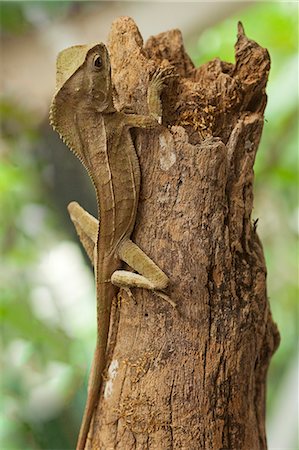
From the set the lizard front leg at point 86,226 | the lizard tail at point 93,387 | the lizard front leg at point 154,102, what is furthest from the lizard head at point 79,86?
the lizard tail at point 93,387

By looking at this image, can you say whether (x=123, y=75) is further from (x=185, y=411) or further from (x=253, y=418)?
(x=253, y=418)

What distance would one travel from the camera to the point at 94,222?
8.02ft

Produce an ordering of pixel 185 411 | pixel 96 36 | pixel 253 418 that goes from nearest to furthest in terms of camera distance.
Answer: pixel 185 411 → pixel 253 418 → pixel 96 36

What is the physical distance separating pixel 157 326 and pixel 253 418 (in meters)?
0.53

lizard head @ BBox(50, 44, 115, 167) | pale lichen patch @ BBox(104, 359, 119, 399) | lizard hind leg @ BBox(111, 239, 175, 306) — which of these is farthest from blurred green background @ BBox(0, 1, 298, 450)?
lizard head @ BBox(50, 44, 115, 167)

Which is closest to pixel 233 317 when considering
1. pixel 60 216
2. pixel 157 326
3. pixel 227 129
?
pixel 157 326

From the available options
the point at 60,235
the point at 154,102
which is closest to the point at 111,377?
the point at 154,102

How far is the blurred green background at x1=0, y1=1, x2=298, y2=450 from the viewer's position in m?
3.52

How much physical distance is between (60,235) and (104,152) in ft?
6.27

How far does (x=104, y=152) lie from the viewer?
217 cm

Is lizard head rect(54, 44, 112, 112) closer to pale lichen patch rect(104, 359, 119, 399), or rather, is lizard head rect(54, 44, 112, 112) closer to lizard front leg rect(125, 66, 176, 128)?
lizard front leg rect(125, 66, 176, 128)

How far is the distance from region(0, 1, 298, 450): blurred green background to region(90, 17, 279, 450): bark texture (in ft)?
4.64

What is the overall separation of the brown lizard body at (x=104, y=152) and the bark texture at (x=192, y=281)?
5cm

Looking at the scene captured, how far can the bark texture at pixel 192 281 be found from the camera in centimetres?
204
